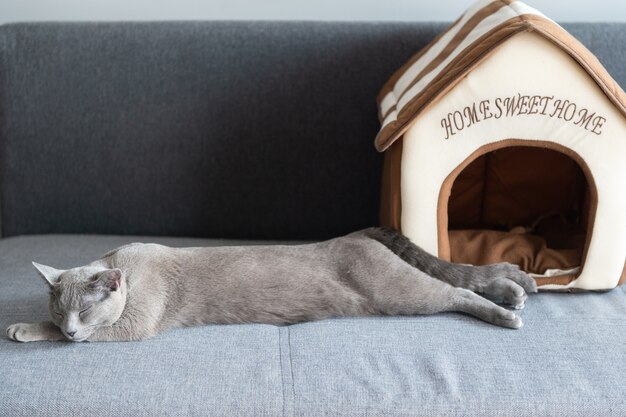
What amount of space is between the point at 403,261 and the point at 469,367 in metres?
0.34

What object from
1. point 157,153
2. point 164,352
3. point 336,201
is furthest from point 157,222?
point 164,352

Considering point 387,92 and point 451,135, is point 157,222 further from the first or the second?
point 451,135

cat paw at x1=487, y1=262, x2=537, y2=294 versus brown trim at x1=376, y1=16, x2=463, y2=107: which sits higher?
brown trim at x1=376, y1=16, x2=463, y2=107

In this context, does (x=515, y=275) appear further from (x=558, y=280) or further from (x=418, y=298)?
(x=418, y=298)

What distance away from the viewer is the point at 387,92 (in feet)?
6.66

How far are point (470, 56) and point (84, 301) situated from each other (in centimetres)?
103

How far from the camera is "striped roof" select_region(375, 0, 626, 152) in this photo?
1681mm

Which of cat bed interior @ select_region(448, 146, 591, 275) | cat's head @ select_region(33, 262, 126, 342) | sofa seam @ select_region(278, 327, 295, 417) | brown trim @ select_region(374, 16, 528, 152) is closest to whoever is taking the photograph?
sofa seam @ select_region(278, 327, 295, 417)

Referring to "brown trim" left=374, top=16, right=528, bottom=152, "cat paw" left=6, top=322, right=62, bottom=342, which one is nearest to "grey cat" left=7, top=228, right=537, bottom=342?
"cat paw" left=6, top=322, right=62, bottom=342

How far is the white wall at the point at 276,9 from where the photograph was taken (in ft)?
7.76

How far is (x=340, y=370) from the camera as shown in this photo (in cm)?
150

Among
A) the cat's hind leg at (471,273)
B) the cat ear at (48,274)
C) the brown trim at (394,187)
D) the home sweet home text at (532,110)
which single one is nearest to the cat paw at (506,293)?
the cat's hind leg at (471,273)

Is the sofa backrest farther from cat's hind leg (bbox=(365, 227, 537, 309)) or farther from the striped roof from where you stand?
cat's hind leg (bbox=(365, 227, 537, 309))

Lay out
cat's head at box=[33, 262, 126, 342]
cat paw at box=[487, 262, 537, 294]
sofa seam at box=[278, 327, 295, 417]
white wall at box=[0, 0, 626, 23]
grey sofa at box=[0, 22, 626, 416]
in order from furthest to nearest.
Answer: white wall at box=[0, 0, 626, 23] < grey sofa at box=[0, 22, 626, 416] < cat paw at box=[487, 262, 537, 294] < cat's head at box=[33, 262, 126, 342] < sofa seam at box=[278, 327, 295, 417]
